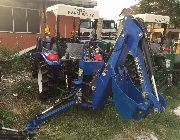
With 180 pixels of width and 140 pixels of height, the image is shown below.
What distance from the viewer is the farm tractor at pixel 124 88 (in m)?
4.84

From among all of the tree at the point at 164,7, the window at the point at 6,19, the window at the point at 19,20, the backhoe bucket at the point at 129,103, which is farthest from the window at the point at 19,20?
the backhoe bucket at the point at 129,103

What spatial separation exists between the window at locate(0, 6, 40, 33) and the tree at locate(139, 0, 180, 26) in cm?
1011

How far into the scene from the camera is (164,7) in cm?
2450

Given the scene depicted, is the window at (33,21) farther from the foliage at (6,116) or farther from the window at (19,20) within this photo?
the foliage at (6,116)

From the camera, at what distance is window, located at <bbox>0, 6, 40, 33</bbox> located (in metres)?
16.4

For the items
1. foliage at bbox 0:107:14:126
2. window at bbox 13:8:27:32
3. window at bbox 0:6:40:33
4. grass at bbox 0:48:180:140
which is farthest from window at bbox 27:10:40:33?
foliage at bbox 0:107:14:126

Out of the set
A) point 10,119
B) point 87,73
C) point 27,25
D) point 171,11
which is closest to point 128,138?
point 87,73

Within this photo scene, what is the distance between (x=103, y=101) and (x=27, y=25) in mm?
12221

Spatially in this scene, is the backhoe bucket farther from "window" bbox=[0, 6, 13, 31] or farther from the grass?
"window" bbox=[0, 6, 13, 31]

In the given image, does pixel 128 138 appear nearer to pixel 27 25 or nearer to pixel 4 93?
pixel 4 93

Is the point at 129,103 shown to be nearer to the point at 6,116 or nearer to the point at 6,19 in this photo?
the point at 6,116

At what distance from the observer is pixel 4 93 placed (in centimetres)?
843

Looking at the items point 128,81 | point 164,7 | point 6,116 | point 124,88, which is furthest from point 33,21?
point 124,88

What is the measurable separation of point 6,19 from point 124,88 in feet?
39.7
